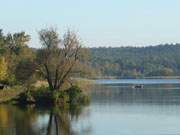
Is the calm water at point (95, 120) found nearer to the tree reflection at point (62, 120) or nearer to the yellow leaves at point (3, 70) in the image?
the tree reflection at point (62, 120)

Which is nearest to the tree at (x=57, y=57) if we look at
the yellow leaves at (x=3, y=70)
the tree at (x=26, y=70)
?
the tree at (x=26, y=70)

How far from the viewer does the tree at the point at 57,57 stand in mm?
77938

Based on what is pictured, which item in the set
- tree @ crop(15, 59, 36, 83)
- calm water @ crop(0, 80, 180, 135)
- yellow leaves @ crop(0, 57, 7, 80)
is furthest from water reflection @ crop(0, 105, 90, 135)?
yellow leaves @ crop(0, 57, 7, 80)

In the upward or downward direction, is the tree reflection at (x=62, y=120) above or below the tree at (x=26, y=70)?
below

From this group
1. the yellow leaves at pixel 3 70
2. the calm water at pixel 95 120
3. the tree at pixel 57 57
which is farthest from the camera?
the yellow leaves at pixel 3 70

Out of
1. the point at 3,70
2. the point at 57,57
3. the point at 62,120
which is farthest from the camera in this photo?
→ the point at 3,70

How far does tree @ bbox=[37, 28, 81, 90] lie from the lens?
77.9 metres

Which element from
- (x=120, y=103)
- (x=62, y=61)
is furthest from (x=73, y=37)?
(x=120, y=103)

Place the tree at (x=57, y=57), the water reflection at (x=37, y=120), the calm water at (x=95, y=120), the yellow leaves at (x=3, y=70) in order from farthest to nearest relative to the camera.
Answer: the yellow leaves at (x=3, y=70)
the tree at (x=57, y=57)
the water reflection at (x=37, y=120)
the calm water at (x=95, y=120)

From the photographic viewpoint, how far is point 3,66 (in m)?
87.2

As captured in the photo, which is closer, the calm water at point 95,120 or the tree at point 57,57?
the calm water at point 95,120

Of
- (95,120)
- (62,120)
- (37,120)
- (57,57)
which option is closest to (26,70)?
(57,57)

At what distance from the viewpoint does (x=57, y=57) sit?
7812 cm

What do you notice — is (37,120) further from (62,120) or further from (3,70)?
(3,70)
